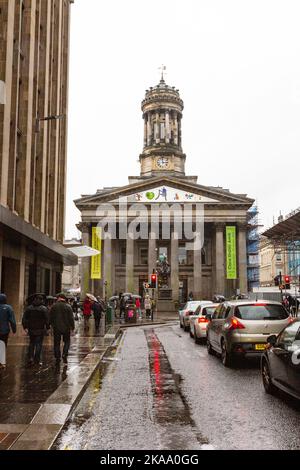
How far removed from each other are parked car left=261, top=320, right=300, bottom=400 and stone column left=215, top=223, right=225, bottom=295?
4933 centimetres

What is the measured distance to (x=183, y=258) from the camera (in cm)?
6650

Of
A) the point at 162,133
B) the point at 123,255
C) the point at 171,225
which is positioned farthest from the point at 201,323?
the point at 162,133

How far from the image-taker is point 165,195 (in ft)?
194

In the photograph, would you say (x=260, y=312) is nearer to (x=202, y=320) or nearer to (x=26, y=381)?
(x=26, y=381)

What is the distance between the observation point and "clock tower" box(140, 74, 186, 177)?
238 feet

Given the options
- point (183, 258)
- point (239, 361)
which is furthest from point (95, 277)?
point (239, 361)

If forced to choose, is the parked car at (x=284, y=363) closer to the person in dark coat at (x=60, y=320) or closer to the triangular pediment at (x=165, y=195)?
the person in dark coat at (x=60, y=320)

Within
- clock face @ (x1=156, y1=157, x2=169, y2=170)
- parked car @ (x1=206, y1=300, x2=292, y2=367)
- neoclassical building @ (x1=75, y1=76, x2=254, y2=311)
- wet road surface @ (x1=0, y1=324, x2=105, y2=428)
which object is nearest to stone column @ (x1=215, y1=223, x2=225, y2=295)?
neoclassical building @ (x1=75, y1=76, x2=254, y2=311)

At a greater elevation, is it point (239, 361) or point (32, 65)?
point (32, 65)

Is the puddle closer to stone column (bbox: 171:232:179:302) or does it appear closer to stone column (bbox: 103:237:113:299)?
stone column (bbox: 171:232:179:302)

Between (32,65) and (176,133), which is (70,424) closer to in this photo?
(32,65)

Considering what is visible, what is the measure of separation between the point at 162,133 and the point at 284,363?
69782 millimetres
